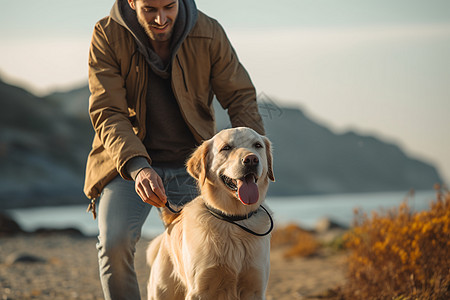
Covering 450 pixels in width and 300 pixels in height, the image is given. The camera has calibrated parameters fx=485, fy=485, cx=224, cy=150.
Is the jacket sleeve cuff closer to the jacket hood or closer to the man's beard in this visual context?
the jacket hood

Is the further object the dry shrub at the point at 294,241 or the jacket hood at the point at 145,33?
the dry shrub at the point at 294,241

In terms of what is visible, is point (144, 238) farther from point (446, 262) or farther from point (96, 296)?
point (446, 262)

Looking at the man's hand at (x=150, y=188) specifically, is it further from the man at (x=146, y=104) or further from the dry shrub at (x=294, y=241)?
the dry shrub at (x=294, y=241)

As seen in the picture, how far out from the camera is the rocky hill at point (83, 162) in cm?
6669

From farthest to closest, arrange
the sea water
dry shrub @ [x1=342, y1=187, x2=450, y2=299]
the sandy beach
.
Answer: the sandy beach, the sea water, dry shrub @ [x1=342, y1=187, x2=450, y2=299]

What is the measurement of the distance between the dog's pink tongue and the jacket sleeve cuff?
66 cm

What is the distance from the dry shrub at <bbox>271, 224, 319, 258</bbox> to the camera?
9.41 m

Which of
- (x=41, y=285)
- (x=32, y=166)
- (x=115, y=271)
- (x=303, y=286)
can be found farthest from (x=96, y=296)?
(x=32, y=166)

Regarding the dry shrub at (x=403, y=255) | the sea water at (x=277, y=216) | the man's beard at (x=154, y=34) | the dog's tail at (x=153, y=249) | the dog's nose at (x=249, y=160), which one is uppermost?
the man's beard at (x=154, y=34)

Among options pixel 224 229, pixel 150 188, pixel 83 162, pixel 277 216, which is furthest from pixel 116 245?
pixel 83 162

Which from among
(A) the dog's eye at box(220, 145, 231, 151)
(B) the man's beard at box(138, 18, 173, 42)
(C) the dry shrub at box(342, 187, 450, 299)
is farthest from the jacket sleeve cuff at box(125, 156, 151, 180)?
(C) the dry shrub at box(342, 187, 450, 299)

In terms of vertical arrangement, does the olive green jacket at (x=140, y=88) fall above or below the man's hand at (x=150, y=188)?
above

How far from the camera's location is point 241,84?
372 cm

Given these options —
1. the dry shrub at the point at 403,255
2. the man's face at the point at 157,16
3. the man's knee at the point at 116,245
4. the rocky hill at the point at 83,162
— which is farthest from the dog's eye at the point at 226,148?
the rocky hill at the point at 83,162
